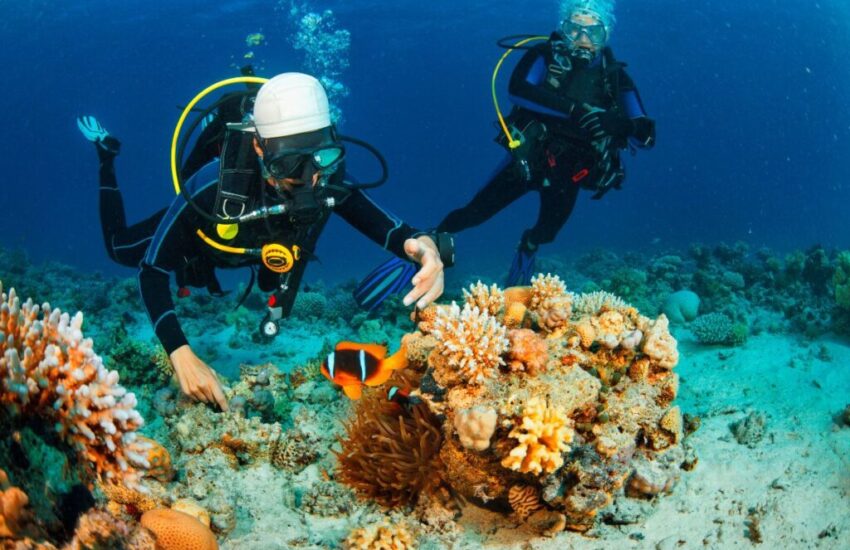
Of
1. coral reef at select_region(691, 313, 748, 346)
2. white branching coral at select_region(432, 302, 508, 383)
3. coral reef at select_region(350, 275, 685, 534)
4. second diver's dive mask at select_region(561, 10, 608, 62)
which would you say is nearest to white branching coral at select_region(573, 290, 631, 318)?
coral reef at select_region(350, 275, 685, 534)

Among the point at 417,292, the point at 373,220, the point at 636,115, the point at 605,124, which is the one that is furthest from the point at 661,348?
the point at 636,115

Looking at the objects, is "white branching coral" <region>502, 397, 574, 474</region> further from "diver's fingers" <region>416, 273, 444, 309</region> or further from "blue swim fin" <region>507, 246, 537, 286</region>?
"blue swim fin" <region>507, 246, 537, 286</region>

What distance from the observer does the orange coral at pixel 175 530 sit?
246 cm

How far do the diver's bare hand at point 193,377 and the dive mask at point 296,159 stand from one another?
5.05 feet

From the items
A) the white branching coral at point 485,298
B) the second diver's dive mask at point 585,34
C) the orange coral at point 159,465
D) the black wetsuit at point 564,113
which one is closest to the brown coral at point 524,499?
the white branching coral at point 485,298

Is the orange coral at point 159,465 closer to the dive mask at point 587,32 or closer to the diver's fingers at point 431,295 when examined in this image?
the diver's fingers at point 431,295

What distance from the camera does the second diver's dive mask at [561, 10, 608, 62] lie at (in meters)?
7.80

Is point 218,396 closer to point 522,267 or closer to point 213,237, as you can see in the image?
point 213,237

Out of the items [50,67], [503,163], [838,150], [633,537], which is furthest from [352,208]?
[838,150]

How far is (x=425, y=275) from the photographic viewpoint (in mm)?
3848

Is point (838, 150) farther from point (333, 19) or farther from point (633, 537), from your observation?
point (633, 537)

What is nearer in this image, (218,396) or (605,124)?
(218,396)

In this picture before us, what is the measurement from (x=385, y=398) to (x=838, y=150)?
151679mm

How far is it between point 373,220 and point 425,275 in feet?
4.16
